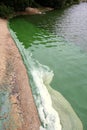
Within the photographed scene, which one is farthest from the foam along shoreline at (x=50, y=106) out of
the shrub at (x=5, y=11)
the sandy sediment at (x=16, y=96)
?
the shrub at (x=5, y=11)

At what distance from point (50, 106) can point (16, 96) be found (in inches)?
62.0

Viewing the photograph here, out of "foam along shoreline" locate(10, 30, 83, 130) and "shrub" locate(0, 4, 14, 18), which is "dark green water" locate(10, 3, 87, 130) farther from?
"shrub" locate(0, 4, 14, 18)

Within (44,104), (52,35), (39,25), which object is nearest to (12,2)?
(39,25)

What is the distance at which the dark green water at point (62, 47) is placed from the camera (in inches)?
512

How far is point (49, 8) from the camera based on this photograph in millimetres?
39688

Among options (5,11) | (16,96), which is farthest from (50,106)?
(5,11)

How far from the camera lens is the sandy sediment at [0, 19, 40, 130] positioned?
895 cm

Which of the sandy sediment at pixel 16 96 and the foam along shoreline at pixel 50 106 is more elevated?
the sandy sediment at pixel 16 96

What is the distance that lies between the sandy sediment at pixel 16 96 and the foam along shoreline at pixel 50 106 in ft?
1.01

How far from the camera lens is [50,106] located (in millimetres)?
10891

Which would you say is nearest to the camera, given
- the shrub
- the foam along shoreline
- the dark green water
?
the foam along shoreline

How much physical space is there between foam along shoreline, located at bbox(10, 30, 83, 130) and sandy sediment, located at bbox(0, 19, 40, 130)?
309 millimetres

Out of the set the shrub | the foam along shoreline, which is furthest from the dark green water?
the shrub

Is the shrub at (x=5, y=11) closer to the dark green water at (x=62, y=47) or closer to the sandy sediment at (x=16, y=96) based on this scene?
the dark green water at (x=62, y=47)
